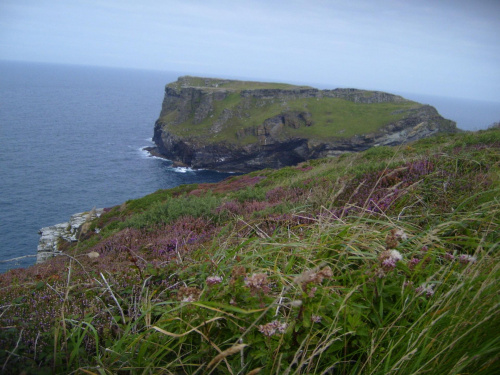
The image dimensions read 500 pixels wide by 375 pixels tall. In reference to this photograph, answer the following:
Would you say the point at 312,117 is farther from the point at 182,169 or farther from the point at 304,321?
the point at 304,321

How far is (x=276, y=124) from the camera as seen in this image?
92.5 meters

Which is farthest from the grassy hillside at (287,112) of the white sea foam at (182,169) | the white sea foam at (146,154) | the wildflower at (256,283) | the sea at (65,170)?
the wildflower at (256,283)

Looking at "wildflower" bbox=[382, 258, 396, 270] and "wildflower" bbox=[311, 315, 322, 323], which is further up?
"wildflower" bbox=[382, 258, 396, 270]

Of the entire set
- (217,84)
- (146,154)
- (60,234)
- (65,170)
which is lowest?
(65,170)

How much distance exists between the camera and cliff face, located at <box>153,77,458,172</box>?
285 ft

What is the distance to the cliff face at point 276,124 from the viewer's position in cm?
8681

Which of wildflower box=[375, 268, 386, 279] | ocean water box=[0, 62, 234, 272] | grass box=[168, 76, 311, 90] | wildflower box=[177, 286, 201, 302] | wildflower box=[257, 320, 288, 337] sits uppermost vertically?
grass box=[168, 76, 311, 90]

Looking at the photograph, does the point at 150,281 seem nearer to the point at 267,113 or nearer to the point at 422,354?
the point at 422,354

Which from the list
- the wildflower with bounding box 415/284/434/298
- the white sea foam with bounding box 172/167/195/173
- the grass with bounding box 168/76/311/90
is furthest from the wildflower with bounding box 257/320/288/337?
the grass with bounding box 168/76/311/90

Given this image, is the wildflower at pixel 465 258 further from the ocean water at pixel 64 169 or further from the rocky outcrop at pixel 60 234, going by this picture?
the rocky outcrop at pixel 60 234

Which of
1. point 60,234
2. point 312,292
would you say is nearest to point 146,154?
point 60,234

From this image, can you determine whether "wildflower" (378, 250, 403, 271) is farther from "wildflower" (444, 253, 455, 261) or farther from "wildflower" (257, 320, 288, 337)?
"wildflower" (257, 320, 288, 337)

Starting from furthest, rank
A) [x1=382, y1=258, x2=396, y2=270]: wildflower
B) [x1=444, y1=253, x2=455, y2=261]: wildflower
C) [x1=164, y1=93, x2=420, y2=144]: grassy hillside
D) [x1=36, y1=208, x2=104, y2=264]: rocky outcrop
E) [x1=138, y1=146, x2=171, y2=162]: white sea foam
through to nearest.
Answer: [x1=138, y1=146, x2=171, y2=162]: white sea foam < [x1=164, y1=93, x2=420, y2=144]: grassy hillside < [x1=36, y1=208, x2=104, y2=264]: rocky outcrop < [x1=444, y1=253, x2=455, y2=261]: wildflower < [x1=382, y1=258, x2=396, y2=270]: wildflower

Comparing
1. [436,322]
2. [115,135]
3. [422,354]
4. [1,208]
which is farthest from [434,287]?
[115,135]
